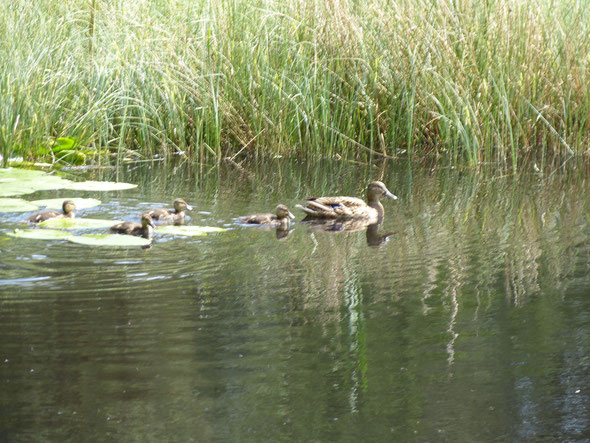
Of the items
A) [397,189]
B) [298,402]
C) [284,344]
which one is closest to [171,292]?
[284,344]

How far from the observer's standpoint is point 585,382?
4742 mm

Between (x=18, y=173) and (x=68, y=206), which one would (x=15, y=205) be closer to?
(x=68, y=206)

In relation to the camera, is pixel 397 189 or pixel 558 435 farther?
pixel 397 189

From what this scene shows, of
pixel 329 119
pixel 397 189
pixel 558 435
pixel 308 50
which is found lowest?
pixel 558 435

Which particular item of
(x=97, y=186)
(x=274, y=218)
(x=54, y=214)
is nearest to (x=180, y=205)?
(x=274, y=218)

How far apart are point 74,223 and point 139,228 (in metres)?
0.50

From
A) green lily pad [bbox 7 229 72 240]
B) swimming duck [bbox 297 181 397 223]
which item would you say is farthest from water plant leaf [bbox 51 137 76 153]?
green lily pad [bbox 7 229 72 240]

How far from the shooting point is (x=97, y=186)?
9766 mm

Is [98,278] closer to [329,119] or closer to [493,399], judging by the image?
[493,399]

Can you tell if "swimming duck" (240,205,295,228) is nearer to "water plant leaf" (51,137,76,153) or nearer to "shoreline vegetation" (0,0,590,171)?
"shoreline vegetation" (0,0,590,171)

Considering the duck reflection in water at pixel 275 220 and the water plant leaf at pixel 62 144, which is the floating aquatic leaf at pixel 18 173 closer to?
the water plant leaf at pixel 62 144

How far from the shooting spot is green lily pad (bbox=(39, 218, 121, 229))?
25.5 feet

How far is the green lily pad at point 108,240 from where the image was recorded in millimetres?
7261

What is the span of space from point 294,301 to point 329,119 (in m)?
6.67
